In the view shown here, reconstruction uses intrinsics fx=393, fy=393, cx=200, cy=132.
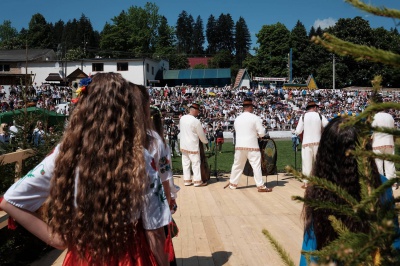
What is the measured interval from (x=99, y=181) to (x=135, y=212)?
22 cm

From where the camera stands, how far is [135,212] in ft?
5.83

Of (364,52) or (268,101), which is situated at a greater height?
(268,101)

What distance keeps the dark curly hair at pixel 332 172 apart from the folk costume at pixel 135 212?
2.62ft

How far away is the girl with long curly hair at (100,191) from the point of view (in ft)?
5.72

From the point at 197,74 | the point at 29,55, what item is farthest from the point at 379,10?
the point at 197,74

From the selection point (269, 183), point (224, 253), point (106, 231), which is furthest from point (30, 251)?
point (269, 183)

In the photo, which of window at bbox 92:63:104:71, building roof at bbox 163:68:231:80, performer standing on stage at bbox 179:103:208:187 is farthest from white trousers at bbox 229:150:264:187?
building roof at bbox 163:68:231:80

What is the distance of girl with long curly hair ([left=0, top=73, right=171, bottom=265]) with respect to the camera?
1.74 meters

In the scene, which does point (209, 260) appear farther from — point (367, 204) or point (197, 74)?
point (197, 74)

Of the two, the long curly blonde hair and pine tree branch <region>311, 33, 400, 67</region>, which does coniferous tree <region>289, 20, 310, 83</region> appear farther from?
pine tree branch <region>311, 33, 400, 67</region>

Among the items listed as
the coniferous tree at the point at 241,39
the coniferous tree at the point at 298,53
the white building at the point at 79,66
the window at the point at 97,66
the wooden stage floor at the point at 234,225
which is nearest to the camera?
the wooden stage floor at the point at 234,225

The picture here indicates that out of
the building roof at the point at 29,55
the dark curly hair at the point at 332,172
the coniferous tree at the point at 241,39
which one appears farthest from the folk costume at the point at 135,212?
the coniferous tree at the point at 241,39

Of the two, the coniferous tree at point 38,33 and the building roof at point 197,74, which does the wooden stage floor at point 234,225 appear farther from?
the coniferous tree at point 38,33

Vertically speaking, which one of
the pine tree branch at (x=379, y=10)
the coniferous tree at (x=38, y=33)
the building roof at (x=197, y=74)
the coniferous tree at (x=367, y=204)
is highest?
the coniferous tree at (x=38, y=33)
